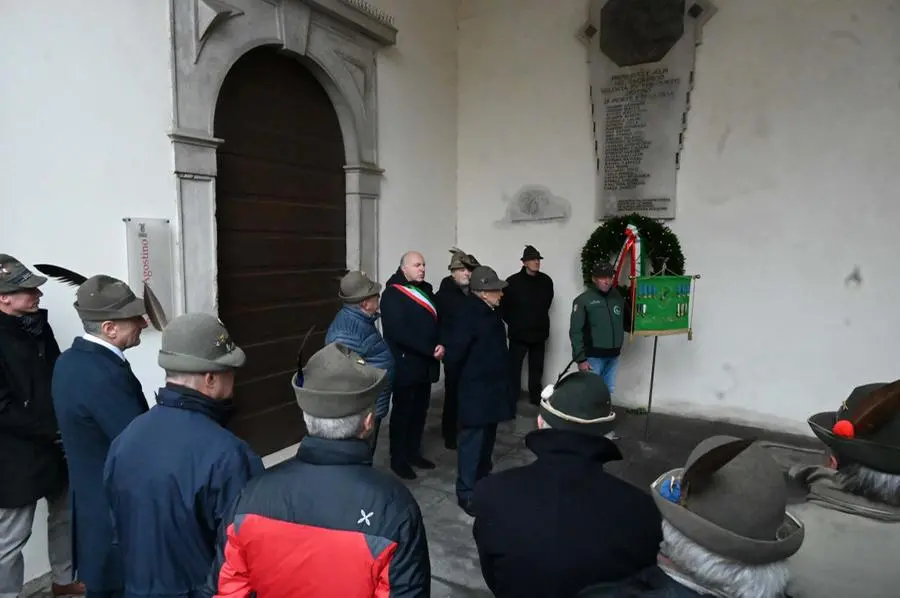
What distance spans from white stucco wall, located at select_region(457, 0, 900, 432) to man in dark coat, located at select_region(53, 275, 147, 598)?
538 centimetres

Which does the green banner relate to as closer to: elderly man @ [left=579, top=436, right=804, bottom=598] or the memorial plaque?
the memorial plaque

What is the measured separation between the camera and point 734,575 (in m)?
1.12

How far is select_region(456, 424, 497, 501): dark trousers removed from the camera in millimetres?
3934

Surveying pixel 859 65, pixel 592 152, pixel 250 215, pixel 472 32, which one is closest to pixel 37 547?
pixel 250 215

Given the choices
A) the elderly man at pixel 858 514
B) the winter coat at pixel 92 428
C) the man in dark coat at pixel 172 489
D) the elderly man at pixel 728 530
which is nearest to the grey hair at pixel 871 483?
the elderly man at pixel 858 514

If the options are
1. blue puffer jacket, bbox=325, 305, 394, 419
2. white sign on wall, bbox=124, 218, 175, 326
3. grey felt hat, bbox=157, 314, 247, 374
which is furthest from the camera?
blue puffer jacket, bbox=325, 305, 394, 419

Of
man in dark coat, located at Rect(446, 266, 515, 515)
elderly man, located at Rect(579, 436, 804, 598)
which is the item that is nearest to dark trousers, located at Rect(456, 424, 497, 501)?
man in dark coat, located at Rect(446, 266, 515, 515)

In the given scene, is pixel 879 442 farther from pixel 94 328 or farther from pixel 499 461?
pixel 499 461

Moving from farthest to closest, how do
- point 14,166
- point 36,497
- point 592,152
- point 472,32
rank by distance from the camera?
point 472,32
point 592,152
point 14,166
point 36,497

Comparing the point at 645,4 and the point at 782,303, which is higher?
the point at 645,4

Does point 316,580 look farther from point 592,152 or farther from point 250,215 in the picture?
point 592,152

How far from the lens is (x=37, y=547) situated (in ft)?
10.4

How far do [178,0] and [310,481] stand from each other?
12.0 feet

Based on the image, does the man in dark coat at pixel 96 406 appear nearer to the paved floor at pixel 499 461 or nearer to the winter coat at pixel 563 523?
the paved floor at pixel 499 461
